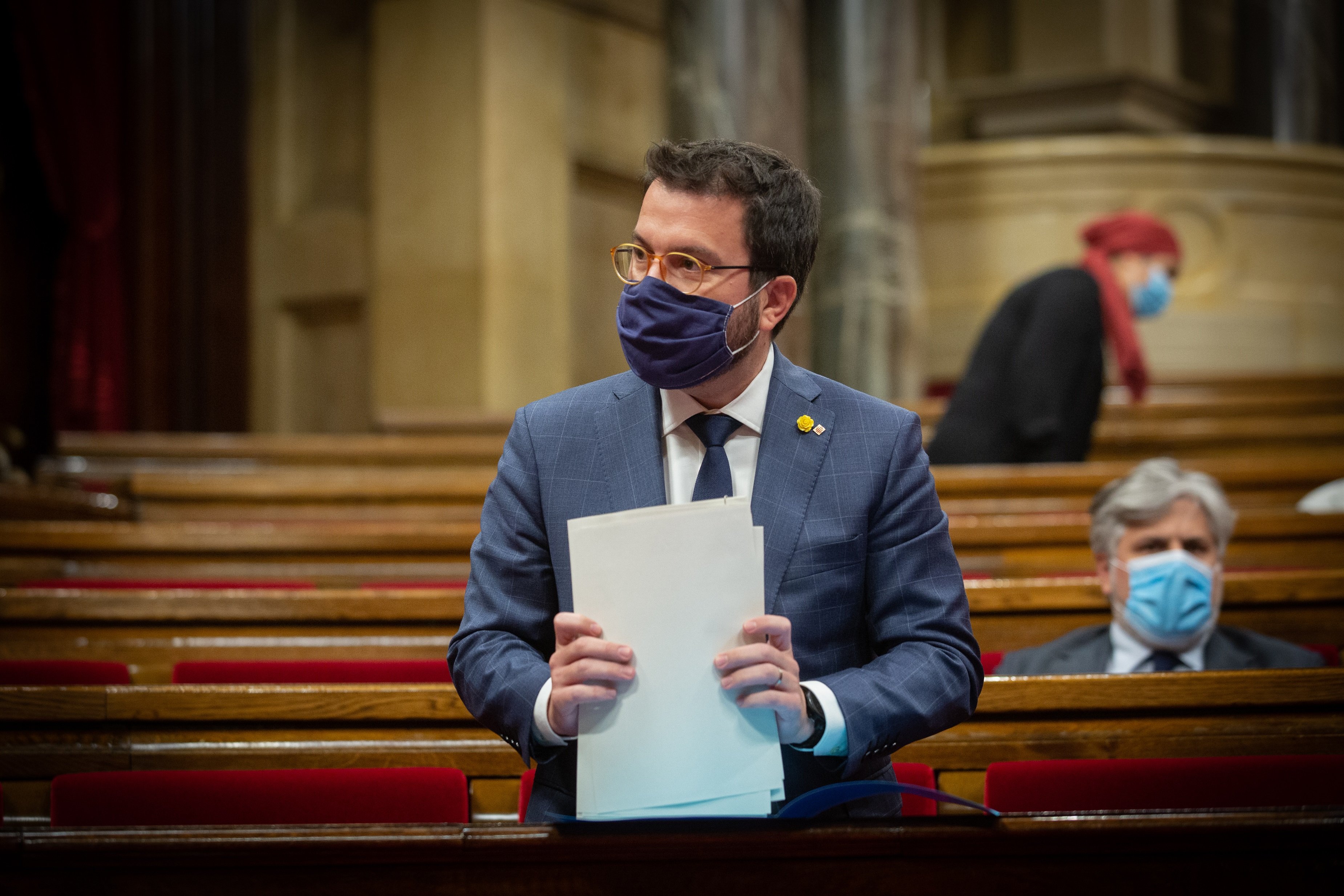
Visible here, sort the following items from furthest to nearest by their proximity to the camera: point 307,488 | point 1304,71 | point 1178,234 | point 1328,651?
point 1304,71, point 1178,234, point 307,488, point 1328,651

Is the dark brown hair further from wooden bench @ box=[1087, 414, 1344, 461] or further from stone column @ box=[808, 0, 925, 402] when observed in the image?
stone column @ box=[808, 0, 925, 402]

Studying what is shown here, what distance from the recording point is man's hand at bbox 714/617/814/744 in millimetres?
1035

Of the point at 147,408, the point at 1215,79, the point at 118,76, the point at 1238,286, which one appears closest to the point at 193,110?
the point at 118,76

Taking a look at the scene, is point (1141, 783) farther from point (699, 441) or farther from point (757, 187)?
point (757, 187)

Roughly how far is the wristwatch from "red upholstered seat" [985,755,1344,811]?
1.61 ft

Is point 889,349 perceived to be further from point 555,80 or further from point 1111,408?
point 555,80

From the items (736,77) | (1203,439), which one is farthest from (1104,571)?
(736,77)

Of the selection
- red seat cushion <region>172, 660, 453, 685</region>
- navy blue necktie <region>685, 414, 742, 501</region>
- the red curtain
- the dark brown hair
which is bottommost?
red seat cushion <region>172, 660, 453, 685</region>

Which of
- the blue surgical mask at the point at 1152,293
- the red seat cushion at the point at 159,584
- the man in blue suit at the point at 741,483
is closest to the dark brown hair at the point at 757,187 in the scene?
the man in blue suit at the point at 741,483

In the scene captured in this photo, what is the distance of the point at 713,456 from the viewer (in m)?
1.28

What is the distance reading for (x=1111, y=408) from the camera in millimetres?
4492

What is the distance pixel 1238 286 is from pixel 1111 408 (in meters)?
3.22

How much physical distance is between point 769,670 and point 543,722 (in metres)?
0.22

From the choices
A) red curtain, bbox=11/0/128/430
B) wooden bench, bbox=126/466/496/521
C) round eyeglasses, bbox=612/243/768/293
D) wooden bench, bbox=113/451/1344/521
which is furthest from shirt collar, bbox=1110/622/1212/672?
red curtain, bbox=11/0/128/430
